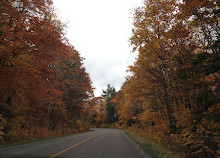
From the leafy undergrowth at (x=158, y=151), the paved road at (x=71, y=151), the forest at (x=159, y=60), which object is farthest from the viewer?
the forest at (x=159, y=60)

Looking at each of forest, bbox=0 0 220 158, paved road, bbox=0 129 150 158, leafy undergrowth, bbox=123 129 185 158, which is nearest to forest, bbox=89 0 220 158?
forest, bbox=0 0 220 158

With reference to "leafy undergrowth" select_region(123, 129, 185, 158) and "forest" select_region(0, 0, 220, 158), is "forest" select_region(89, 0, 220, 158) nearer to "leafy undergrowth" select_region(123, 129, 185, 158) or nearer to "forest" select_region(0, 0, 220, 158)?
"forest" select_region(0, 0, 220, 158)

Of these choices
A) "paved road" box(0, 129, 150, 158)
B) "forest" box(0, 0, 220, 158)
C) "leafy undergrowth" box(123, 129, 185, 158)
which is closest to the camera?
"leafy undergrowth" box(123, 129, 185, 158)

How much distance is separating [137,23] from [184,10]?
344 cm

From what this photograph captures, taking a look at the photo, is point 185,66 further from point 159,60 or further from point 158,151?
point 158,151

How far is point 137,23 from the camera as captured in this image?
10.6m

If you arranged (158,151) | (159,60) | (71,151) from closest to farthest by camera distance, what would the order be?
(158,151), (71,151), (159,60)

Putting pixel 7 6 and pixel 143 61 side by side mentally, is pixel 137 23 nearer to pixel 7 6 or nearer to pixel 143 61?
pixel 143 61

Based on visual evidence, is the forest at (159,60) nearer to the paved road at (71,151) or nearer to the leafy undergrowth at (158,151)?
the leafy undergrowth at (158,151)

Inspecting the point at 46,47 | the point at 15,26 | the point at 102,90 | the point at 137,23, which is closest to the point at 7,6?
the point at 15,26

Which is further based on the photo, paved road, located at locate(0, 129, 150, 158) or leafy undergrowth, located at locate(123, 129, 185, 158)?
paved road, located at locate(0, 129, 150, 158)

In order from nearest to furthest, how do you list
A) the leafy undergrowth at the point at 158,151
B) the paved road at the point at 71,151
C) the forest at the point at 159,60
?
the leafy undergrowth at the point at 158,151
the paved road at the point at 71,151
the forest at the point at 159,60

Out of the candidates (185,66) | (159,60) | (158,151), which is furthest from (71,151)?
(159,60)

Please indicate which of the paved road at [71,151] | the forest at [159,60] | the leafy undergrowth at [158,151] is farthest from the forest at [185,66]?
the paved road at [71,151]
